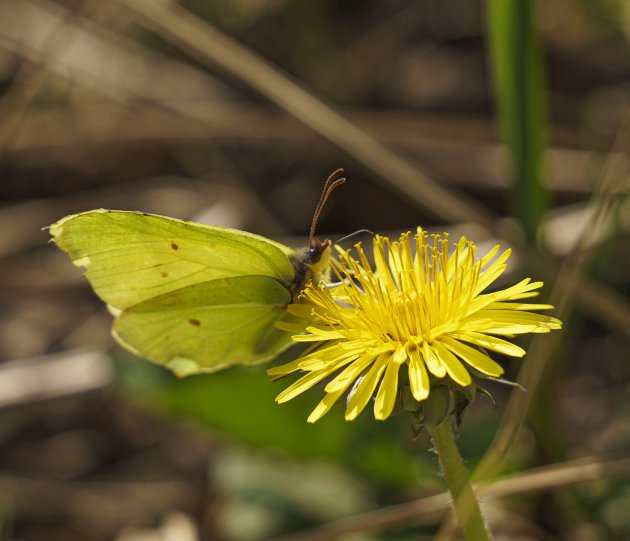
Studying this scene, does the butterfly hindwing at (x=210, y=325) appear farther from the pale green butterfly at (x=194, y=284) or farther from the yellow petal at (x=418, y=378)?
the yellow petal at (x=418, y=378)

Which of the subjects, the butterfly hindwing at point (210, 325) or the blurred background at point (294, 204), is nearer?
the butterfly hindwing at point (210, 325)

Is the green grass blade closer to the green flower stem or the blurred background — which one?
the blurred background

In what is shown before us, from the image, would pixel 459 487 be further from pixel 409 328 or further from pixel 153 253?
pixel 153 253

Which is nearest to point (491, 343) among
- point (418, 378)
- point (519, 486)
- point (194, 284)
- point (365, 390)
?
point (418, 378)

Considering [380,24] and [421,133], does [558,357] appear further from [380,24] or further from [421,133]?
[380,24]

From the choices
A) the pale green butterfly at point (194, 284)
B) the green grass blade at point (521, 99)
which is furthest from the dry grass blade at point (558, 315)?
the pale green butterfly at point (194, 284)

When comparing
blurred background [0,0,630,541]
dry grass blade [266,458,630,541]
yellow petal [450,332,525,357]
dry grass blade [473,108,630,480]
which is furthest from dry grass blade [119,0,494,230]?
yellow petal [450,332,525,357]
